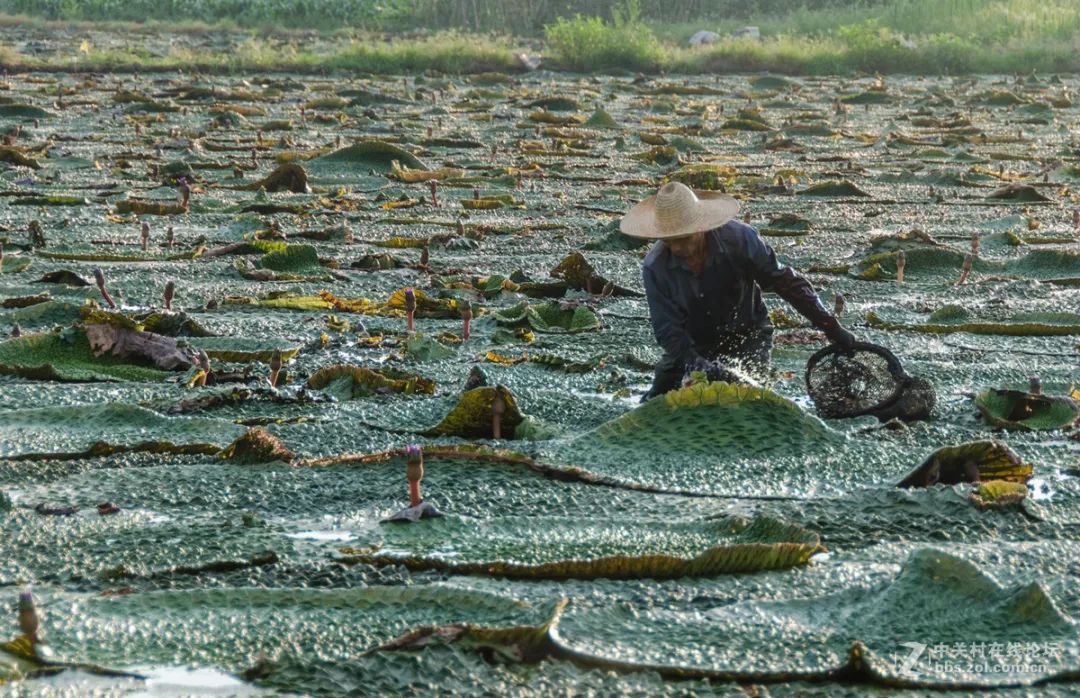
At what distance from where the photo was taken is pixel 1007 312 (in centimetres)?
523

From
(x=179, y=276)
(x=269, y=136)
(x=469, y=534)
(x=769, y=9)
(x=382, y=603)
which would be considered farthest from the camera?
(x=769, y=9)

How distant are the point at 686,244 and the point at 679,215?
0.12 meters

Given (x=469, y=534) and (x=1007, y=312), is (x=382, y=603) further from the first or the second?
(x=1007, y=312)

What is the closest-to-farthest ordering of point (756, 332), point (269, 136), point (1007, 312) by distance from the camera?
point (756, 332) → point (1007, 312) → point (269, 136)

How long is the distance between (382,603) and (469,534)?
403 mm

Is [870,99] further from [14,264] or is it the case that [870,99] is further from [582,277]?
[14,264]

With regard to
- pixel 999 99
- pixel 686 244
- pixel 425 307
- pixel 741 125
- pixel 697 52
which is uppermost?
pixel 697 52

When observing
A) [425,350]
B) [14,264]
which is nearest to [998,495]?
[425,350]

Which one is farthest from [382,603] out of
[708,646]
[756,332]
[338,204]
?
[338,204]

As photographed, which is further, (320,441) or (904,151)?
(904,151)

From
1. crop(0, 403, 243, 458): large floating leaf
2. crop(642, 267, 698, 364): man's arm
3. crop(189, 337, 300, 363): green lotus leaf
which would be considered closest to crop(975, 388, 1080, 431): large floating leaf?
crop(642, 267, 698, 364): man's arm

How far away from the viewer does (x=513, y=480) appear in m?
3.14

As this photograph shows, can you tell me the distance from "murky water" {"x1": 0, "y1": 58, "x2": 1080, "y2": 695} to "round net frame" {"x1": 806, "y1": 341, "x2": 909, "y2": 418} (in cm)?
8

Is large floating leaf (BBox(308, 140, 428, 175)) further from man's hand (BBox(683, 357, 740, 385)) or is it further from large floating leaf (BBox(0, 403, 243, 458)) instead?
large floating leaf (BBox(0, 403, 243, 458))
